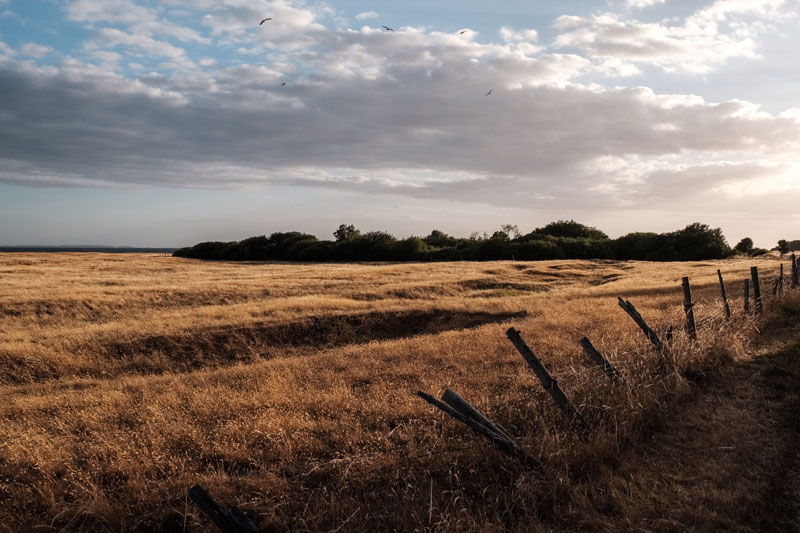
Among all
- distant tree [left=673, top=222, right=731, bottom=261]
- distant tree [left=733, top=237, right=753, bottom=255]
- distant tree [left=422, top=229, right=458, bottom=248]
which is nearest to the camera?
distant tree [left=673, top=222, right=731, bottom=261]

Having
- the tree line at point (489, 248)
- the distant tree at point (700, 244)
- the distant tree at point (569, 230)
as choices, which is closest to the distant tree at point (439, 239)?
the tree line at point (489, 248)

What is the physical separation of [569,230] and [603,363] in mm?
117512

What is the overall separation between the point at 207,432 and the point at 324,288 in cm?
2766

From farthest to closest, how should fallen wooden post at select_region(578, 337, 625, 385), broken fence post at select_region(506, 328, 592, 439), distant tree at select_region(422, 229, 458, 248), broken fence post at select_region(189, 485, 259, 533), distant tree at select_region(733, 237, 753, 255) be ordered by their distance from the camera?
1. distant tree at select_region(422, 229, 458, 248)
2. distant tree at select_region(733, 237, 753, 255)
3. fallen wooden post at select_region(578, 337, 625, 385)
4. broken fence post at select_region(506, 328, 592, 439)
5. broken fence post at select_region(189, 485, 259, 533)

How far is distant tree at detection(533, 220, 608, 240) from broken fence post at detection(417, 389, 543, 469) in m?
114

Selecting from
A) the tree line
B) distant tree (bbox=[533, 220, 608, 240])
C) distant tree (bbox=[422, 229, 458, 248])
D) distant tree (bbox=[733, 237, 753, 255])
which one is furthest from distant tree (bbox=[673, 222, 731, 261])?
distant tree (bbox=[422, 229, 458, 248])

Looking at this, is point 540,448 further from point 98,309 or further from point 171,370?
point 98,309

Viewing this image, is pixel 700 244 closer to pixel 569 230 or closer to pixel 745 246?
pixel 745 246

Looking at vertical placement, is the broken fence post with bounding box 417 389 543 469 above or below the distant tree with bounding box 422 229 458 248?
below

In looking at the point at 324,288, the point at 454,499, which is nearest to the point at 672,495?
the point at 454,499

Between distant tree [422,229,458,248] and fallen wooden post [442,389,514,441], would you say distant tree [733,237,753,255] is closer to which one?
distant tree [422,229,458,248]

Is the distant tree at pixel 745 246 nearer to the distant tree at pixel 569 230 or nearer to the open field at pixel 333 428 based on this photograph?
the distant tree at pixel 569 230

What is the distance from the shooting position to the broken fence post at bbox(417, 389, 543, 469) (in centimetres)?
639

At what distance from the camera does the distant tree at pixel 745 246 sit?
9375cm
